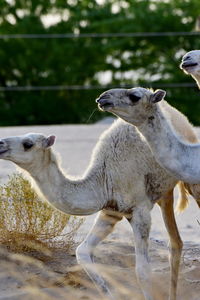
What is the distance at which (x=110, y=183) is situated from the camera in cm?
721

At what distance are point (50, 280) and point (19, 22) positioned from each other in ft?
72.8

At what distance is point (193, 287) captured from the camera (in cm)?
806

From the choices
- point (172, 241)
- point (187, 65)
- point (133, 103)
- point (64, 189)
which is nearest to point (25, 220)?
point (172, 241)

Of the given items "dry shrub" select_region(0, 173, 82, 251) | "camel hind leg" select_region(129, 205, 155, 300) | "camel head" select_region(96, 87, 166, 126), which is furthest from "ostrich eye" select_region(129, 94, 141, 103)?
"dry shrub" select_region(0, 173, 82, 251)

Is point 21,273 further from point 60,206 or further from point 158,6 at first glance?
point 158,6

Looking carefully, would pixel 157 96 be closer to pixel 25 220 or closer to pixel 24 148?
pixel 24 148

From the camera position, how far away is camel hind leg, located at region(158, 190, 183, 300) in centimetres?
770

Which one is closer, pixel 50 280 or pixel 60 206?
pixel 60 206

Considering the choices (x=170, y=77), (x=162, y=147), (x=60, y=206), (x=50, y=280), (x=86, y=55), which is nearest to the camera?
(x=162, y=147)

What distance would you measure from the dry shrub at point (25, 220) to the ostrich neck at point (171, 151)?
2.17 m

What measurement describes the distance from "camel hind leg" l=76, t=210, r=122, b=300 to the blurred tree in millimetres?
18788

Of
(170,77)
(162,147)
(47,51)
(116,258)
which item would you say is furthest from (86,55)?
(162,147)

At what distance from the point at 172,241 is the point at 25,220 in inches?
49.7

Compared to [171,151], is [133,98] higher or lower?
higher
